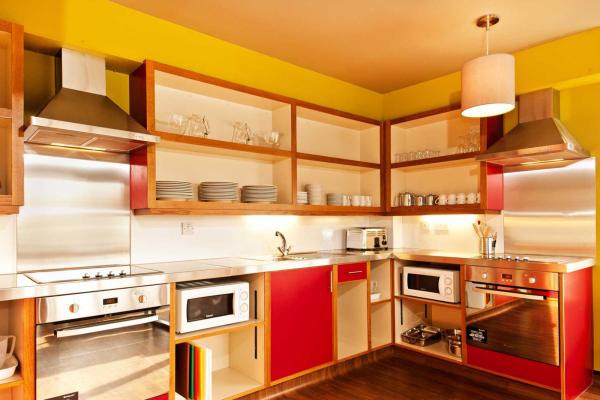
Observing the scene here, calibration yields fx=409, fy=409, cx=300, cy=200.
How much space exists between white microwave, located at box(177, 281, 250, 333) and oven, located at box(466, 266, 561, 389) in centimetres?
187

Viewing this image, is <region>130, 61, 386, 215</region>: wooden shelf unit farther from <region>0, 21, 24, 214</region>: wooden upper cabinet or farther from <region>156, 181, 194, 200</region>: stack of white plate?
<region>0, 21, 24, 214</region>: wooden upper cabinet

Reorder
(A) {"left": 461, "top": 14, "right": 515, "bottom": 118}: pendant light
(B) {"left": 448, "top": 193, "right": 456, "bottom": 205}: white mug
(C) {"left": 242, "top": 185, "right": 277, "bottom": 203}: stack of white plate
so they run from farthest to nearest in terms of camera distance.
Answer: (B) {"left": 448, "top": 193, "right": 456, "bottom": 205}: white mug, (C) {"left": 242, "top": 185, "right": 277, "bottom": 203}: stack of white plate, (A) {"left": 461, "top": 14, "right": 515, "bottom": 118}: pendant light

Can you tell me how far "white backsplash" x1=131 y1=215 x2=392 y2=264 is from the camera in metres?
3.03

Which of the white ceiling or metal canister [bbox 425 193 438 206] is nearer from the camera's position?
the white ceiling

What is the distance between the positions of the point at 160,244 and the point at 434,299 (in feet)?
7.82

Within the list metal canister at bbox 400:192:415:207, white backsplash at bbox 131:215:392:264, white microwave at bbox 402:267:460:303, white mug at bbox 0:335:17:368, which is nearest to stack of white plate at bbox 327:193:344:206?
white backsplash at bbox 131:215:392:264

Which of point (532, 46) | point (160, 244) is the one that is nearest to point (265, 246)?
point (160, 244)

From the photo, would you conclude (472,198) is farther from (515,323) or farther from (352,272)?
(352,272)

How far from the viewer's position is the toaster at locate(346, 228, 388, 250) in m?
4.18

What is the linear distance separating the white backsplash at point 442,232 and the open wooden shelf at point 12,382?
3507 mm

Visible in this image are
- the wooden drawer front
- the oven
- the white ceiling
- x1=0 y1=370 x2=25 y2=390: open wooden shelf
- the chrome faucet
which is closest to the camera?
x1=0 y1=370 x2=25 y2=390: open wooden shelf

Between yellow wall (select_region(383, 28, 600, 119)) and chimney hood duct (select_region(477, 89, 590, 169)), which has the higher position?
yellow wall (select_region(383, 28, 600, 119))

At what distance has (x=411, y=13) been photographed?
2.88 meters

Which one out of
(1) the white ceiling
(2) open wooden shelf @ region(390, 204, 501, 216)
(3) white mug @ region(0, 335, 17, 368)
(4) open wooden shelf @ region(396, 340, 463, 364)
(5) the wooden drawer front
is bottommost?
(4) open wooden shelf @ region(396, 340, 463, 364)
